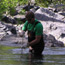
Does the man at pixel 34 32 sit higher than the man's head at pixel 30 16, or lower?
lower

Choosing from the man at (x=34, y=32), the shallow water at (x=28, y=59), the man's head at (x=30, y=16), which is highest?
the man's head at (x=30, y=16)

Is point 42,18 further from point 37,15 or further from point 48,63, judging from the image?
point 48,63

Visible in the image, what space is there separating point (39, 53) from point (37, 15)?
976 inches

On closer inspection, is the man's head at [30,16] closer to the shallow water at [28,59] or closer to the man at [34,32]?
the man at [34,32]

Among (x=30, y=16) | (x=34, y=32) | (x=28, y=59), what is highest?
(x=30, y=16)

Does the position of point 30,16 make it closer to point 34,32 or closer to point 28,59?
point 34,32

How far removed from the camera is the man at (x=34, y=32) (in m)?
9.91

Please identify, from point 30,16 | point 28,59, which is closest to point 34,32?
point 30,16

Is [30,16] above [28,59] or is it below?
above

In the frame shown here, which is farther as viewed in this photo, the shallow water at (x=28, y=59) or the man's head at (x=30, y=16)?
the man's head at (x=30, y=16)

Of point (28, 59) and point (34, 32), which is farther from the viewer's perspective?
point (34, 32)

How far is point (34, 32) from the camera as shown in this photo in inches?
401

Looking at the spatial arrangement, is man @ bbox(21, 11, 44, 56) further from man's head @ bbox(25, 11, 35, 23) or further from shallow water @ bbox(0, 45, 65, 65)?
shallow water @ bbox(0, 45, 65, 65)

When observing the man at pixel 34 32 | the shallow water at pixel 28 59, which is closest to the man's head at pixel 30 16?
the man at pixel 34 32
